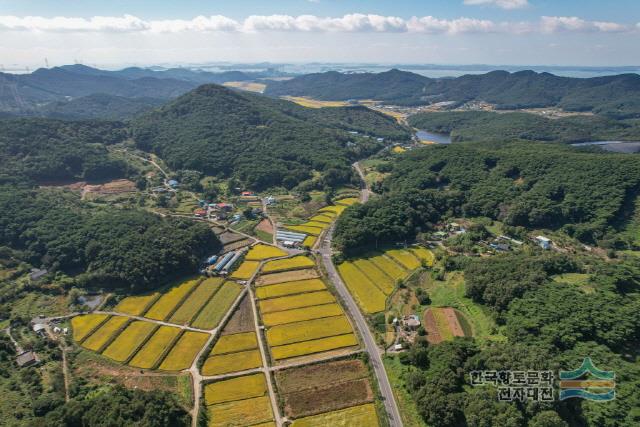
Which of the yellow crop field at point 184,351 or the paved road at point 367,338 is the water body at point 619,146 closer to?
the paved road at point 367,338

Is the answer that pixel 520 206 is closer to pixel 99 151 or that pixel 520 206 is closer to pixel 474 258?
pixel 474 258

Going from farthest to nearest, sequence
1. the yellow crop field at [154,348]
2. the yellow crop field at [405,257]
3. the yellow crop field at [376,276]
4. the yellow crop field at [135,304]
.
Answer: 1. the yellow crop field at [405,257]
2. the yellow crop field at [376,276]
3. the yellow crop field at [135,304]
4. the yellow crop field at [154,348]

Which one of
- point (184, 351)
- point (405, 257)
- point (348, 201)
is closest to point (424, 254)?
point (405, 257)

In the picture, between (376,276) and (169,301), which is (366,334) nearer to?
(376,276)

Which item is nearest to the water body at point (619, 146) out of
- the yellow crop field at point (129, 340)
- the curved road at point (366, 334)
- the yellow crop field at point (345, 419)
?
the curved road at point (366, 334)

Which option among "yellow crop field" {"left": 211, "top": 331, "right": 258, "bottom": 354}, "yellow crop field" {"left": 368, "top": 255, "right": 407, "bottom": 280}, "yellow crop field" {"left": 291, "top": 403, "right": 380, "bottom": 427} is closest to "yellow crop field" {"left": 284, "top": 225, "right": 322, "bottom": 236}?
"yellow crop field" {"left": 368, "top": 255, "right": 407, "bottom": 280}

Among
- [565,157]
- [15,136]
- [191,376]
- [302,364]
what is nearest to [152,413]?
[191,376]

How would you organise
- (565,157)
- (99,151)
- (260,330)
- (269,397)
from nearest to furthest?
(269,397)
(260,330)
(565,157)
(99,151)
